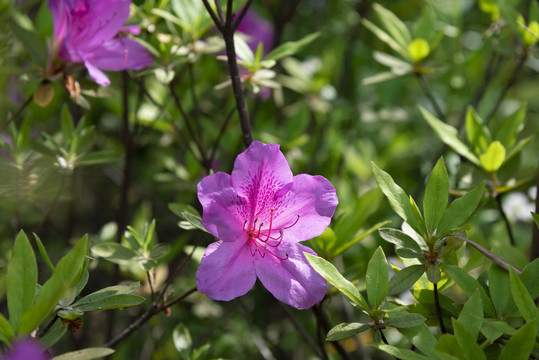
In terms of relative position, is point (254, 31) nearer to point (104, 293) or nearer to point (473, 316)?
point (104, 293)

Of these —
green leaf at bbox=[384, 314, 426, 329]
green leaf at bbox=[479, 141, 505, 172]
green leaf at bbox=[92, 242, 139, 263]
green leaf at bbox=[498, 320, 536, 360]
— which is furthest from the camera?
green leaf at bbox=[479, 141, 505, 172]

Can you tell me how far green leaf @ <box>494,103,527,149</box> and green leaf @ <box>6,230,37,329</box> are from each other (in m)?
1.13

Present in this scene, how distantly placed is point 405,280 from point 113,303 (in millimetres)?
499

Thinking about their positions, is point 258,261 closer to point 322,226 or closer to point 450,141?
point 322,226

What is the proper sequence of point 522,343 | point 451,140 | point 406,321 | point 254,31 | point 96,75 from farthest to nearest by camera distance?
point 254,31
point 451,140
point 96,75
point 406,321
point 522,343

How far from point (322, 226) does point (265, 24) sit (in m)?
1.70

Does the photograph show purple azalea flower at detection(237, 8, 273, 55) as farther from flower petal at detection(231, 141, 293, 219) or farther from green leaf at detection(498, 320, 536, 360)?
green leaf at detection(498, 320, 536, 360)

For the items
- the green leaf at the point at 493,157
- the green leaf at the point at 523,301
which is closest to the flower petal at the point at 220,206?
the green leaf at the point at 523,301

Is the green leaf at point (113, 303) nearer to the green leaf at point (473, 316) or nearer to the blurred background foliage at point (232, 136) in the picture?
the blurred background foliage at point (232, 136)

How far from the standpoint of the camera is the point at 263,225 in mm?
1190

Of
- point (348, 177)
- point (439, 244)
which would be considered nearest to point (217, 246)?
point (439, 244)

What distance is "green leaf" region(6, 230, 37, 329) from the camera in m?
0.88

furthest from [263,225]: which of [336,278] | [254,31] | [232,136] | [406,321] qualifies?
[254,31]

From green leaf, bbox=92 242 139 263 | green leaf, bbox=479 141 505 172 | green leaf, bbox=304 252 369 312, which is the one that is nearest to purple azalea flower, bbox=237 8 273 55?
green leaf, bbox=479 141 505 172
